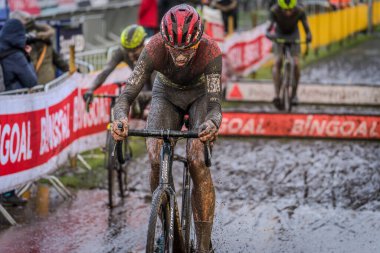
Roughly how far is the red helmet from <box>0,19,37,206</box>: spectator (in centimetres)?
435

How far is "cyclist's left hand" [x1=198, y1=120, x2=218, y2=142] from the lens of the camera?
726 cm

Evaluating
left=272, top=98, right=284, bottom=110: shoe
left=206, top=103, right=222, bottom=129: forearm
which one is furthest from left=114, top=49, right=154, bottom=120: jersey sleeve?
left=272, top=98, right=284, bottom=110: shoe

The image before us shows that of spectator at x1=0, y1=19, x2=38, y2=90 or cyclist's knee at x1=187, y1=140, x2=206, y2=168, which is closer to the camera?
cyclist's knee at x1=187, y1=140, x2=206, y2=168

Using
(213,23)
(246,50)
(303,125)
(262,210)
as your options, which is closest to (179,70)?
(262,210)

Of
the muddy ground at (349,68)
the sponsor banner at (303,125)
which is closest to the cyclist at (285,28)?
the sponsor banner at (303,125)

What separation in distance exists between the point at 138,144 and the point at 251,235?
6.14 meters

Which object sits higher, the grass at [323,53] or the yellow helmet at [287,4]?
the yellow helmet at [287,4]

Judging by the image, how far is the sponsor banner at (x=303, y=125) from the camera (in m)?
16.1

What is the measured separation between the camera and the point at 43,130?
37.1 ft

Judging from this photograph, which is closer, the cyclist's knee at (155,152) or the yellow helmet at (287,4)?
the cyclist's knee at (155,152)

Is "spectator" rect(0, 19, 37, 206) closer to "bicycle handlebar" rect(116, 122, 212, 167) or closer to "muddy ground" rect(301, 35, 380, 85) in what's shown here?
"bicycle handlebar" rect(116, 122, 212, 167)

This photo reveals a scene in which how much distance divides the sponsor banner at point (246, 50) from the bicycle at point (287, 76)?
330 centimetres

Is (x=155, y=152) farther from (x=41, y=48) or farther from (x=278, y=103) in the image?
(x=278, y=103)

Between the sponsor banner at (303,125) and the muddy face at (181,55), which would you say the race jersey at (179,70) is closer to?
the muddy face at (181,55)
